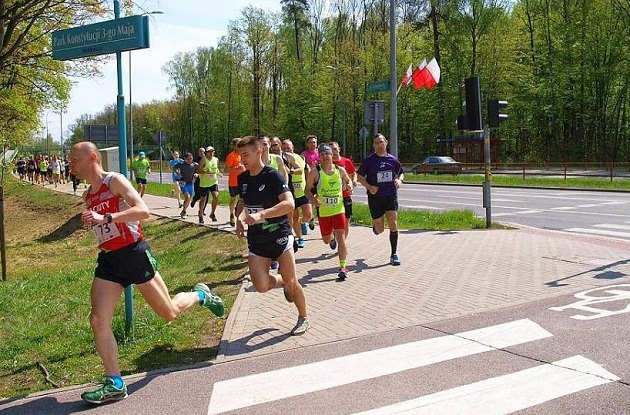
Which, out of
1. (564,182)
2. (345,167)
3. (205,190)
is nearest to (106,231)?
(345,167)

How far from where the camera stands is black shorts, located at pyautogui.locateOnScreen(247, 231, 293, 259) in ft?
18.3

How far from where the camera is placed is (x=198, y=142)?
294 feet

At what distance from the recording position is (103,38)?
5742mm

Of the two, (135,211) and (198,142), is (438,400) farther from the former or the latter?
(198,142)

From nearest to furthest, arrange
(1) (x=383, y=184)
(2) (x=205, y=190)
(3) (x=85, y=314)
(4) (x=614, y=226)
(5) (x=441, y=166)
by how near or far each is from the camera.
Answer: (3) (x=85, y=314), (1) (x=383, y=184), (4) (x=614, y=226), (2) (x=205, y=190), (5) (x=441, y=166)

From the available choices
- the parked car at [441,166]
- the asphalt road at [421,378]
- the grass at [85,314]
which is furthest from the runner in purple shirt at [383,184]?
the parked car at [441,166]

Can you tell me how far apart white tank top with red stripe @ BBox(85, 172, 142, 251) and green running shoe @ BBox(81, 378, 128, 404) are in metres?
0.94

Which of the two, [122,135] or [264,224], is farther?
[122,135]

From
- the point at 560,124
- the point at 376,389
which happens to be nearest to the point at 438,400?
the point at 376,389

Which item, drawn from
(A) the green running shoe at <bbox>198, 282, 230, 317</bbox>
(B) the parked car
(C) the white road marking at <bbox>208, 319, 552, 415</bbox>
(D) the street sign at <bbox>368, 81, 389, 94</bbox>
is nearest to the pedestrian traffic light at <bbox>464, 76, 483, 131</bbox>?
(D) the street sign at <bbox>368, 81, 389, 94</bbox>

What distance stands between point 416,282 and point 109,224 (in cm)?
450

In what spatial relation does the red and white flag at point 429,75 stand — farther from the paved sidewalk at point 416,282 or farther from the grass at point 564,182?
the grass at point 564,182

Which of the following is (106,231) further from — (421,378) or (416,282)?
(416,282)

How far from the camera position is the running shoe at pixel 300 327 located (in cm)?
573
